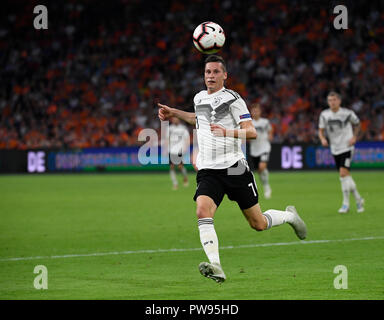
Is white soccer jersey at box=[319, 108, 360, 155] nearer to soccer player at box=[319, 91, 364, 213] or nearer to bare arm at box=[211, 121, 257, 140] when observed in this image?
soccer player at box=[319, 91, 364, 213]

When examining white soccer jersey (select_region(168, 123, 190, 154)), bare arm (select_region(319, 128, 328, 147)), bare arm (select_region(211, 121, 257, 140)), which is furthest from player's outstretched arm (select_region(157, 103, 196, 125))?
white soccer jersey (select_region(168, 123, 190, 154))

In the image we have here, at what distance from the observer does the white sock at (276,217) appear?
954cm

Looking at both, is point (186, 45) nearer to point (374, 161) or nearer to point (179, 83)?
point (179, 83)

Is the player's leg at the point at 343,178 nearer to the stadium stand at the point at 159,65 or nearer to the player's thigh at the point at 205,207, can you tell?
the player's thigh at the point at 205,207

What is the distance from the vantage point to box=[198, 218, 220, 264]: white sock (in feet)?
26.9

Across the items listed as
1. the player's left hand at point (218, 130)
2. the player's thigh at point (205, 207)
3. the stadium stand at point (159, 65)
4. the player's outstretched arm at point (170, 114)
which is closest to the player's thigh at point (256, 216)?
the player's thigh at point (205, 207)

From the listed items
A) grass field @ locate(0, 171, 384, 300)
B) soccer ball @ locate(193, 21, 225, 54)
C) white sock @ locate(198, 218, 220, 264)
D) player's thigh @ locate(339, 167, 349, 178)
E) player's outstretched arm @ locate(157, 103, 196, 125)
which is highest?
soccer ball @ locate(193, 21, 225, 54)

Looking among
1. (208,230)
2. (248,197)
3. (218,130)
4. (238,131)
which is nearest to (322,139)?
(248,197)

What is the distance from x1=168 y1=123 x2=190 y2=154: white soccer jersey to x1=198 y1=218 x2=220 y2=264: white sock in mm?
18683

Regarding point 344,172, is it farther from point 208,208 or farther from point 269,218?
point 208,208

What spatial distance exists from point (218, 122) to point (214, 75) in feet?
1.74

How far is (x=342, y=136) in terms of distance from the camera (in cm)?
1661

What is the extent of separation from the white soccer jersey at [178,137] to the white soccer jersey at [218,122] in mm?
18178

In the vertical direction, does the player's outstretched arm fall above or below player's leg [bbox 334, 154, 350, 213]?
above
